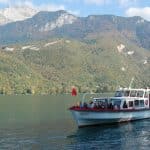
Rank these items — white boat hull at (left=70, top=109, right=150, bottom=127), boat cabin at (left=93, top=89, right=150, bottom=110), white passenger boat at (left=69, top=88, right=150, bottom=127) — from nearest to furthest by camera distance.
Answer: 1. white boat hull at (left=70, top=109, right=150, bottom=127)
2. white passenger boat at (left=69, top=88, right=150, bottom=127)
3. boat cabin at (left=93, top=89, right=150, bottom=110)

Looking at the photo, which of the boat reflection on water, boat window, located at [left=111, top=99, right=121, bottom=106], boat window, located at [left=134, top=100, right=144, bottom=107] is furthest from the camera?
boat window, located at [left=134, top=100, right=144, bottom=107]

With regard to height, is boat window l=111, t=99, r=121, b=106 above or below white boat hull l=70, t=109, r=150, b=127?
above

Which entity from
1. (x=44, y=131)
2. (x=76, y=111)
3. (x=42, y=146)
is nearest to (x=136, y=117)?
(x=76, y=111)

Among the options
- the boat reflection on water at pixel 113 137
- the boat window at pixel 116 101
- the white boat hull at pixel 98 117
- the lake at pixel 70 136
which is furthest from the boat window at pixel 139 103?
the boat window at pixel 116 101

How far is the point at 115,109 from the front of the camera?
84.3m

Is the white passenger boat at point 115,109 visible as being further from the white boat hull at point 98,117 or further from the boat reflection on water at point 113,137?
the boat reflection on water at point 113,137

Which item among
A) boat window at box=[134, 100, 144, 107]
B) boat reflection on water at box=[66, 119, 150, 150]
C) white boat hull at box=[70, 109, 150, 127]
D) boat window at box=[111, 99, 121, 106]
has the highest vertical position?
boat window at box=[111, 99, 121, 106]

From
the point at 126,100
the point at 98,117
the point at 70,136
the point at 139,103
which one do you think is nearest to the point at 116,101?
the point at 126,100

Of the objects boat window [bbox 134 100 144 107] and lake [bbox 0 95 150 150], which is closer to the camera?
lake [bbox 0 95 150 150]

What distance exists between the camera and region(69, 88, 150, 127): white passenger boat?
81.0 m

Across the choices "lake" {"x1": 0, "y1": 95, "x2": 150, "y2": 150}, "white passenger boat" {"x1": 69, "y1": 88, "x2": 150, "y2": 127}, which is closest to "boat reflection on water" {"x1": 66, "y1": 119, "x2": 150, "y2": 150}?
"lake" {"x1": 0, "y1": 95, "x2": 150, "y2": 150}

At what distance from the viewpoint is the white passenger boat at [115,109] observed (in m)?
81.0

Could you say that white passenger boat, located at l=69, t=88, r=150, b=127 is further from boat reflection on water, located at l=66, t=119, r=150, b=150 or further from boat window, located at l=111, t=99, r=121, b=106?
boat reflection on water, located at l=66, t=119, r=150, b=150

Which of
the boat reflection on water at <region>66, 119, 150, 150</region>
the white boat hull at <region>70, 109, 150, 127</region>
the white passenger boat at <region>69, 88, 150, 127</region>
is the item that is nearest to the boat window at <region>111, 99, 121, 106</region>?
the white passenger boat at <region>69, 88, 150, 127</region>
